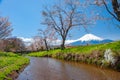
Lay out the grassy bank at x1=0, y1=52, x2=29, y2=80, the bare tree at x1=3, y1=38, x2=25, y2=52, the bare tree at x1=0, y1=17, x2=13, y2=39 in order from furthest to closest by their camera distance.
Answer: the bare tree at x1=3, y1=38, x2=25, y2=52
the bare tree at x1=0, y1=17, x2=13, y2=39
the grassy bank at x1=0, y1=52, x2=29, y2=80

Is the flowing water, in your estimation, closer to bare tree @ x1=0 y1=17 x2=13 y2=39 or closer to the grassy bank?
the grassy bank

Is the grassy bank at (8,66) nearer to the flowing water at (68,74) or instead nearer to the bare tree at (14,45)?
the flowing water at (68,74)

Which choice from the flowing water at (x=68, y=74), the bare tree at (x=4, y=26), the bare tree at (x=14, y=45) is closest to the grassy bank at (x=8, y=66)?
the flowing water at (x=68, y=74)

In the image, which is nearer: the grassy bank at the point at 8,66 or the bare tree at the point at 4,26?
the grassy bank at the point at 8,66

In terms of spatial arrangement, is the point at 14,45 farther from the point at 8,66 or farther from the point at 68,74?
the point at 68,74

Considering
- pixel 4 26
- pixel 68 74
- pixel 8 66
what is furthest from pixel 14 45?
pixel 68 74

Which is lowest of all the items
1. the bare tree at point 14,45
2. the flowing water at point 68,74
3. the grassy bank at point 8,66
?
the flowing water at point 68,74

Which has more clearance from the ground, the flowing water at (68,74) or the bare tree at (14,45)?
the bare tree at (14,45)

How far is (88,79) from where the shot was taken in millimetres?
16922

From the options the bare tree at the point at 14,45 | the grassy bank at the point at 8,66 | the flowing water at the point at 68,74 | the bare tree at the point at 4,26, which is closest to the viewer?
the grassy bank at the point at 8,66

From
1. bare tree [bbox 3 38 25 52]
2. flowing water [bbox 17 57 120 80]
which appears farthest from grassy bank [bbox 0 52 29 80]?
bare tree [bbox 3 38 25 52]

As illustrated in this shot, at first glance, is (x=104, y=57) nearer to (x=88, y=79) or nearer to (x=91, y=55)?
(x=91, y=55)

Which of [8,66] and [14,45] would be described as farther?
[14,45]

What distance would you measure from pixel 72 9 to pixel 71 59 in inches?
731
